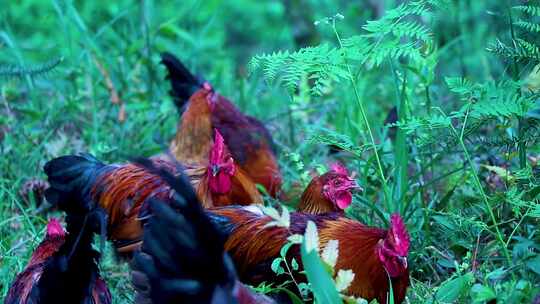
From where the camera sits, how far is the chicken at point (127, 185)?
443 centimetres

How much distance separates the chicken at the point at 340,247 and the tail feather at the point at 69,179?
900 mm

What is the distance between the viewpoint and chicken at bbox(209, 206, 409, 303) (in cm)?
342

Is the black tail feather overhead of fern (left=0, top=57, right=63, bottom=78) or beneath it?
beneath

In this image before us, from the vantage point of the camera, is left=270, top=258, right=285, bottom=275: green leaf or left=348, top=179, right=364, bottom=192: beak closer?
left=270, top=258, right=285, bottom=275: green leaf

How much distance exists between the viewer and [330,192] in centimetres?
411

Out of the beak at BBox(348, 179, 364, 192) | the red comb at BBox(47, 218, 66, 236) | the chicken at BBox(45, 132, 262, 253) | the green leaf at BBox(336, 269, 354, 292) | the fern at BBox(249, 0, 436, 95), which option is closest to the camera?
the green leaf at BBox(336, 269, 354, 292)

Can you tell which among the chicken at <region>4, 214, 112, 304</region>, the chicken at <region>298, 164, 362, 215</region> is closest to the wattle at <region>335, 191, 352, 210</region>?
the chicken at <region>298, 164, 362, 215</region>

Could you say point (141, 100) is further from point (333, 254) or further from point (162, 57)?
point (333, 254)

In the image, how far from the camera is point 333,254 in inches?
121

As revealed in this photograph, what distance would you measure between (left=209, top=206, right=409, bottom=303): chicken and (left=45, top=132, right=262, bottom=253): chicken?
1.65 ft

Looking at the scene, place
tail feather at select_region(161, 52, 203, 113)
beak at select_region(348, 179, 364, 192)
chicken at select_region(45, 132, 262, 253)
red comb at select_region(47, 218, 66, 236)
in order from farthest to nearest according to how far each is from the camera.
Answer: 1. tail feather at select_region(161, 52, 203, 113)
2. chicken at select_region(45, 132, 262, 253)
3. beak at select_region(348, 179, 364, 192)
4. red comb at select_region(47, 218, 66, 236)

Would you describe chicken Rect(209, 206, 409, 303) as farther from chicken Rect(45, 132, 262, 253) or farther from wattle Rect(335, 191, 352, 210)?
chicken Rect(45, 132, 262, 253)

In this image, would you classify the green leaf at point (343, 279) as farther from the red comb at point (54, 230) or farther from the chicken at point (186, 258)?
the red comb at point (54, 230)

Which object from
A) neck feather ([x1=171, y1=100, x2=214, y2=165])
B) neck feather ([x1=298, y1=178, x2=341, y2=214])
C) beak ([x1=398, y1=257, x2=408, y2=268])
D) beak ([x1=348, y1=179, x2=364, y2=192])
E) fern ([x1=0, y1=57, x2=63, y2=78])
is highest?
fern ([x1=0, y1=57, x2=63, y2=78])
